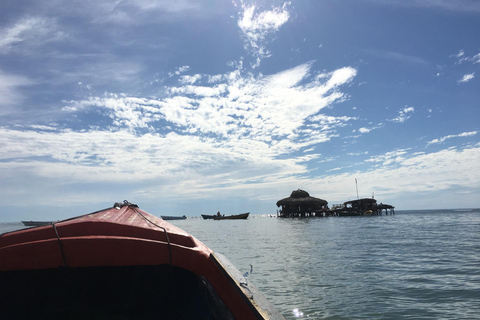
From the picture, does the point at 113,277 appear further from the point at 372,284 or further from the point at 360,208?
the point at 360,208

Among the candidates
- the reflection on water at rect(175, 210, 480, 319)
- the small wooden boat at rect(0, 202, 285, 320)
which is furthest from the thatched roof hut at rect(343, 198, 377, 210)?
the small wooden boat at rect(0, 202, 285, 320)

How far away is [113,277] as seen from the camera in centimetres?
233

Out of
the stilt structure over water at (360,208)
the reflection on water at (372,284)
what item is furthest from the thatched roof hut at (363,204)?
the reflection on water at (372,284)

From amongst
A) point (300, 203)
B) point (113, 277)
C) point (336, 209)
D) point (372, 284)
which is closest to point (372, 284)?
point (372, 284)

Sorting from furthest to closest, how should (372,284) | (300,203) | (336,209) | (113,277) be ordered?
1. (336,209)
2. (300,203)
3. (372,284)
4. (113,277)

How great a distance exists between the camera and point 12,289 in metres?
2.21

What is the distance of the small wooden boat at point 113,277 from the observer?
2205mm

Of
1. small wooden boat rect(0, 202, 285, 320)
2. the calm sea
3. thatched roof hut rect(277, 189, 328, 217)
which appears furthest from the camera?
thatched roof hut rect(277, 189, 328, 217)

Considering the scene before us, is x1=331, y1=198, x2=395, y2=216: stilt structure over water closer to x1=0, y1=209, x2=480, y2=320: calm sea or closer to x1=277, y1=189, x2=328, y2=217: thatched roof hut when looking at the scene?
x1=277, y1=189, x2=328, y2=217: thatched roof hut

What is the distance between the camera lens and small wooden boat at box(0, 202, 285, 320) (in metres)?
2.21

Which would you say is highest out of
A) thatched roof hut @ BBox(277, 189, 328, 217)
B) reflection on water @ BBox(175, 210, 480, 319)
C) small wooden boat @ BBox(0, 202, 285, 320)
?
thatched roof hut @ BBox(277, 189, 328, 217)

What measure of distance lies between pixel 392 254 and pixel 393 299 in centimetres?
663

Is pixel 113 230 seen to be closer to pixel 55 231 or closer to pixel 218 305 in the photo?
pixel 55 231

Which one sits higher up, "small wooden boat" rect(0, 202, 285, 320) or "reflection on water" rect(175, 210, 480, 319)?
"small wooden boat" rect(0, 202, 285, 320)
